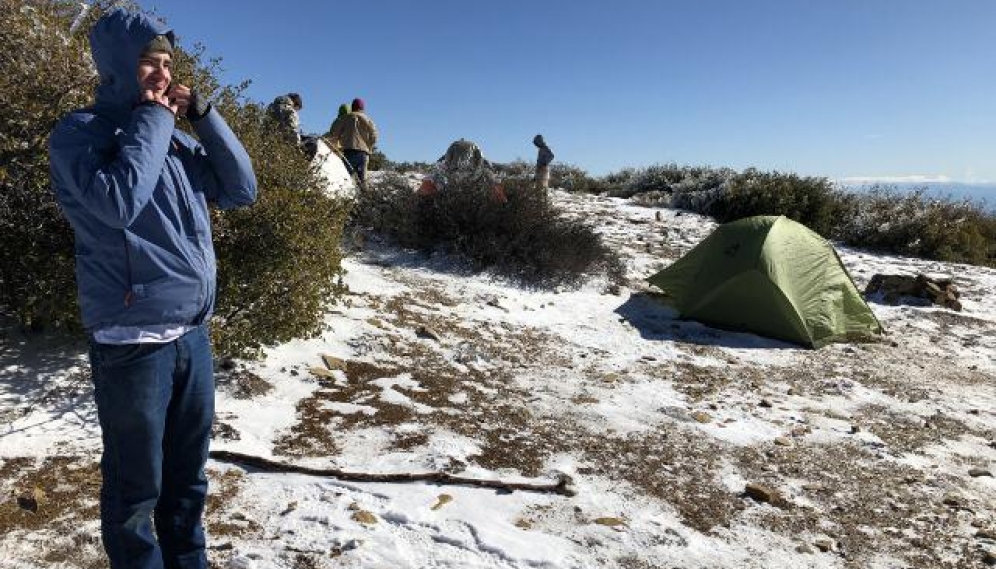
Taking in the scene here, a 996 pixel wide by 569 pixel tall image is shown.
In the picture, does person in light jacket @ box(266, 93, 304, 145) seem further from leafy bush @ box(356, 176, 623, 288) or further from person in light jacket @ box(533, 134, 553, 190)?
person in light jacket @ box(533, 134, 553, 190)

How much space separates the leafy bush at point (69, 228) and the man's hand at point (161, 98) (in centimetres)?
227

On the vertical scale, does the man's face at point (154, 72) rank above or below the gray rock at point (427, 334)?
above

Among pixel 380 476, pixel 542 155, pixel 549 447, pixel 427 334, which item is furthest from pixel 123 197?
pixel 542 155

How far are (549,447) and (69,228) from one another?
11.4 ft

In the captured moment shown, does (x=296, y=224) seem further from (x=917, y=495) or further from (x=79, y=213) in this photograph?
(x=917, y=495)

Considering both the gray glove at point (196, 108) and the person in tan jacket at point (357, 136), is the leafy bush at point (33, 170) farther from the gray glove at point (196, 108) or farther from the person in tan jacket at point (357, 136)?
the person in tan jacket at point (357, 136)

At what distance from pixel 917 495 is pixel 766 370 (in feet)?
8.69

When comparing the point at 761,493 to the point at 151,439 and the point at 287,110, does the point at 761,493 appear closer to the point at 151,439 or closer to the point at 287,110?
the point at 151,439

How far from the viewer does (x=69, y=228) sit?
13.5 feet

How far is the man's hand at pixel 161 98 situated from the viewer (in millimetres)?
2158

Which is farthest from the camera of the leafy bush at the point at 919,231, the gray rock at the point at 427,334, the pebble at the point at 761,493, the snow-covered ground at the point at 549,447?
the leafy bush at the point at 919,231

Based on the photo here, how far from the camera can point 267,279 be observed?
16.1ft

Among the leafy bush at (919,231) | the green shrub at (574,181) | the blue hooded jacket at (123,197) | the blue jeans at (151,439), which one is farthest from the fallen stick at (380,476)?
the green shrub at (574,181)

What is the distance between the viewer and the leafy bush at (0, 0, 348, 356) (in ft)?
13.1
